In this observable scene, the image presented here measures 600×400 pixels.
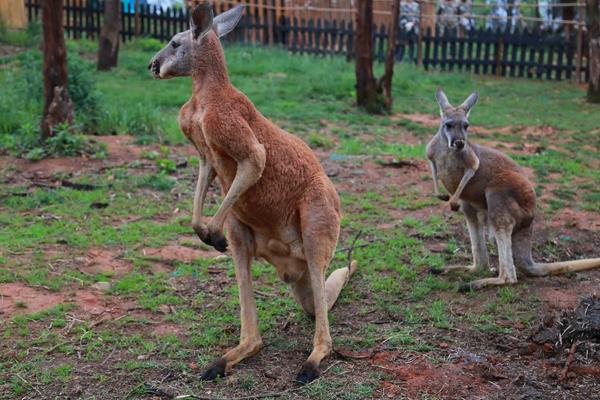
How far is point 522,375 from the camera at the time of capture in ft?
13.2

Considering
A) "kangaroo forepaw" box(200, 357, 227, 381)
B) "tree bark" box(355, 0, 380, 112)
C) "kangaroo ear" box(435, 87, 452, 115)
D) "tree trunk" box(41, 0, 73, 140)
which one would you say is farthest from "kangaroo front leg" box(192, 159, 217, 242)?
"tree bark" box(355, 0, 380, 112)

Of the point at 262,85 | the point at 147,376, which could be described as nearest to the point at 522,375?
the point at 147,376

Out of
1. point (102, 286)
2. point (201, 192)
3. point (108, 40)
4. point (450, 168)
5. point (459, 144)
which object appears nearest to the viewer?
point (201, 192)

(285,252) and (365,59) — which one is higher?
(365,59)

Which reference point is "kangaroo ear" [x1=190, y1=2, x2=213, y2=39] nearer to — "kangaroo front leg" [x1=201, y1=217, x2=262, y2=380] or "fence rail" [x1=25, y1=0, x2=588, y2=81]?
"kangaroo front leg" [x1=201, y1=217, x2=262, y2=380]

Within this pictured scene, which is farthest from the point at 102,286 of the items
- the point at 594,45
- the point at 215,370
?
the point at 594,45

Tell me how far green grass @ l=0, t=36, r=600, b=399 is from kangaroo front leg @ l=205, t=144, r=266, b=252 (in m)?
0.71

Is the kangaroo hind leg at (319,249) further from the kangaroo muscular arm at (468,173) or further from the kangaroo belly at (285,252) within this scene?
the kangaroo muscular arm at (468,173)

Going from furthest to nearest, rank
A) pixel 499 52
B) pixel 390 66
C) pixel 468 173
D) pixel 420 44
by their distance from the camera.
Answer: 1. pixel 499 52
2. pixel 420 44
3. pixel 390 66
4. pixel 468 173

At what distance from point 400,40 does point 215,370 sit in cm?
1356

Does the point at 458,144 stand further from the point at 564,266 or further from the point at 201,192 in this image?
the point at 201,192

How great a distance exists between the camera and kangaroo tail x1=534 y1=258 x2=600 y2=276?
5422mm

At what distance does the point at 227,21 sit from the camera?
432 cm

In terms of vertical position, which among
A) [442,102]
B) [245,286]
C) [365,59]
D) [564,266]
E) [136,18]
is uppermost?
[136,18]
